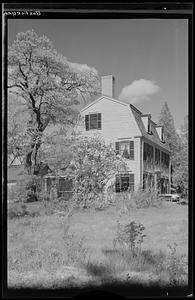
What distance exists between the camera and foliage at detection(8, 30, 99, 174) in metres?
3.05

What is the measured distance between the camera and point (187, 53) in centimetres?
306

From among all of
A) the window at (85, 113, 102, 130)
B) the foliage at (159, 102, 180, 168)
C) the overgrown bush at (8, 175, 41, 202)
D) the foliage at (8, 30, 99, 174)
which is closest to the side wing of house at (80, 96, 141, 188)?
the window at (85, 113, 102, 130)

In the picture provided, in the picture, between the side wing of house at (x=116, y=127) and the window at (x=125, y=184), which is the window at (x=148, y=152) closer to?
the side wing of house at (x=116, y=127)

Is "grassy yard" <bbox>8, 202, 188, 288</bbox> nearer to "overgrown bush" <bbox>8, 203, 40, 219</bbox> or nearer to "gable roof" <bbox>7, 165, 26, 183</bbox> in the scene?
"overgrown bush" <bbox>8, 203, 40, 219</bbox>

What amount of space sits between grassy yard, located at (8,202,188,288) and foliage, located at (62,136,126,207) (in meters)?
0.15

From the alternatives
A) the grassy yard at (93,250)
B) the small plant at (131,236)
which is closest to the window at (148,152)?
the grassy yard at (93,250)

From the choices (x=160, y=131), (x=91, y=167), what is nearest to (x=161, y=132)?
(x=160, y=131)

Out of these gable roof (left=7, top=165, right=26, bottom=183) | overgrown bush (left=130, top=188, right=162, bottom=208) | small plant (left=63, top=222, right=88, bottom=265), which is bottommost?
small plant (left=63, top=222, right=88, bottom=265)

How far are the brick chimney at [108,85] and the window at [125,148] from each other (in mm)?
377

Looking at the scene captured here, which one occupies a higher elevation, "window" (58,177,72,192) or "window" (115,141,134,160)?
"window" (115,141,134,160)

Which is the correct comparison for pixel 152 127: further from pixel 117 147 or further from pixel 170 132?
pixel 117 147

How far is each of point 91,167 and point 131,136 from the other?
0.39 meters

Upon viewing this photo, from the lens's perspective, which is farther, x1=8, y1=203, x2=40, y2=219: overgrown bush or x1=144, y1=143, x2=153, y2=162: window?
x1=144, y1=143, x2=153, y2=162: window
